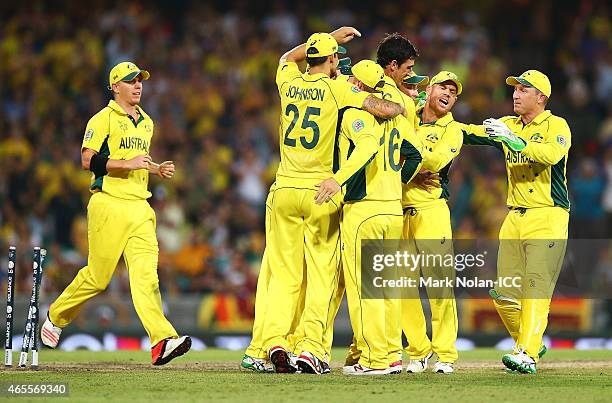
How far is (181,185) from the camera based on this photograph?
1778cm

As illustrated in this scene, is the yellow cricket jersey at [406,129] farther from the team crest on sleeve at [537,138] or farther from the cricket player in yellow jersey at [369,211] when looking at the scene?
the team crest on sleeve at [537,138]

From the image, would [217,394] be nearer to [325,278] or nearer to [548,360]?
[325,278]

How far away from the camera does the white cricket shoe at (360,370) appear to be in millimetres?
9297

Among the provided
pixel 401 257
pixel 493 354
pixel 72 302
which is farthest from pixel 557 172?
pixel 72 302

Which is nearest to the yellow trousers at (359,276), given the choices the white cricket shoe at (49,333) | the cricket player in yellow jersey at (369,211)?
Answer: the cricket player in yellow jersey at (369,211)

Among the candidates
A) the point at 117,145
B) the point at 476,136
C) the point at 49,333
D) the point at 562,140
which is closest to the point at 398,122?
the point at 476,136

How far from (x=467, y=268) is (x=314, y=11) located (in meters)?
8.85

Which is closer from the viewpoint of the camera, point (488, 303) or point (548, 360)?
point (548, 360)

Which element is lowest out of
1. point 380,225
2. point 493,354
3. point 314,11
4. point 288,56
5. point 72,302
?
point 493,354

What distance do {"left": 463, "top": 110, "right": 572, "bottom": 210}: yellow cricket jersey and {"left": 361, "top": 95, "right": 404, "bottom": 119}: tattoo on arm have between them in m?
1.30

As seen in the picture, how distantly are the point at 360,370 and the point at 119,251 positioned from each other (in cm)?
245

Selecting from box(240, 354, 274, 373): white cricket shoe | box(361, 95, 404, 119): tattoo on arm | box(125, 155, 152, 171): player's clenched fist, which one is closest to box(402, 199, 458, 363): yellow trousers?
box(361, 95, 404, 119): tattoo on arm

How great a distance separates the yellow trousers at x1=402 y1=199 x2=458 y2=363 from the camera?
995 cm

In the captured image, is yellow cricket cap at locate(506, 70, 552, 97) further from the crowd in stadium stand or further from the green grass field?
the crowd in stadium stand
